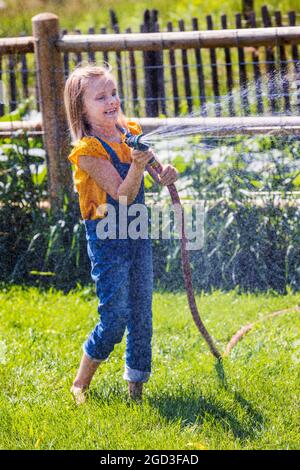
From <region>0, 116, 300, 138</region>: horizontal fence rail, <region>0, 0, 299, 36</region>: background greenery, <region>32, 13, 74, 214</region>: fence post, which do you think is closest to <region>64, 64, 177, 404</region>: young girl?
<region>0, 116, 300, 138</region>: horizontal fence rail

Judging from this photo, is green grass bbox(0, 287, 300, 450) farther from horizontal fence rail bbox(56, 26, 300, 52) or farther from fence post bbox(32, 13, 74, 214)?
horizontal fence rail bbox(56, 26, 300, 52)

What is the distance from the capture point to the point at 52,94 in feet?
18.2

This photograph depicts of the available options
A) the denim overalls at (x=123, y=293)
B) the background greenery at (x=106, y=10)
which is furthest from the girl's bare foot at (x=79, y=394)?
the background greenery at (x=106, y=10)

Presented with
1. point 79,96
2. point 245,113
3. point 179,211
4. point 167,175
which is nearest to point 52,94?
point 245,113

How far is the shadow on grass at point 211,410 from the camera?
3691 mm

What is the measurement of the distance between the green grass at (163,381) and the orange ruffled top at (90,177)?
762 mm

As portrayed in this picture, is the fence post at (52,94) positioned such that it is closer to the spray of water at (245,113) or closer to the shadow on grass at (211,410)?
the spray of water at (245,113)

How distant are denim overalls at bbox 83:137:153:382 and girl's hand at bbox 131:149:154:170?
7.1 inches

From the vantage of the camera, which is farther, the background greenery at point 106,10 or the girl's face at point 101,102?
the background greenery at point 106,10

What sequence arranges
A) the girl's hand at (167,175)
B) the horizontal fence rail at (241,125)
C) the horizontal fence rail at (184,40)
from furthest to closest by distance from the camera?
the horizontal fence rail at (184,40)
the horizontal fence rail at (241,125)
the girl's hand at (167,175)

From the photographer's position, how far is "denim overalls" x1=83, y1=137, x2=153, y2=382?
3.86m

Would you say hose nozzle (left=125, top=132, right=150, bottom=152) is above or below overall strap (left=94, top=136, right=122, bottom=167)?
above

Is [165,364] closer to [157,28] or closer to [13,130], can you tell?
[13,130]

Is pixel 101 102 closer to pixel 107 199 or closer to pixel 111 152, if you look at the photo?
pixel 111 152
